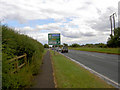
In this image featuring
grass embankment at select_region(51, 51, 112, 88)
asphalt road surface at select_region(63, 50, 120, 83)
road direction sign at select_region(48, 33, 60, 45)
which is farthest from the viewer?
road direction sign at select_region(48, 33, 60, 45)

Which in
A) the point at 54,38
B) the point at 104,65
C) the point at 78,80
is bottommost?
the point at 104,65

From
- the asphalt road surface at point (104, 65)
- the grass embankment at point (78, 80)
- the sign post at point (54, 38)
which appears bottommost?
the asphalt road surface at point (104, 65)

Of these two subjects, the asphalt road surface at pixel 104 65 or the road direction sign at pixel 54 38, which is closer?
the asphalt road surface at pixel 104 65

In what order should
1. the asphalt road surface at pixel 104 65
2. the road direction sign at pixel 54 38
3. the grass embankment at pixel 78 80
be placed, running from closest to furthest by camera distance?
the grass embankment at pixel 78 80
the asphalt road surface at pixel 104 65
the road direction sign at pixel 54 38

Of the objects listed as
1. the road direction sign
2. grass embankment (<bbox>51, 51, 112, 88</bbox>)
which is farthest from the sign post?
grass embankment (<bbox>51, 51, 112, 88</bbox>)

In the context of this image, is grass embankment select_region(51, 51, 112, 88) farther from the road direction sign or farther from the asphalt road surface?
the road direction sign

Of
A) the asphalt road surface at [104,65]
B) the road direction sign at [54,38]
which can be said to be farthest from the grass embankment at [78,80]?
the road direction sign at [54,38]

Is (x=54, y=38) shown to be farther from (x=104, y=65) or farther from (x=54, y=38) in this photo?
(x=104, y=65)

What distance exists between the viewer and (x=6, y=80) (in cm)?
418

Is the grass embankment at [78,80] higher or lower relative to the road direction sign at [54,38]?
lower

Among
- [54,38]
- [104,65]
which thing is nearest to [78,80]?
[104,65]

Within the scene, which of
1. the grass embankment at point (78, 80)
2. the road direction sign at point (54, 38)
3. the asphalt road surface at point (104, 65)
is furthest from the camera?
the road direction sign at point (54, 38)

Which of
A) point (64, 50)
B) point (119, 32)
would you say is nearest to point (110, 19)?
point (119, 32)

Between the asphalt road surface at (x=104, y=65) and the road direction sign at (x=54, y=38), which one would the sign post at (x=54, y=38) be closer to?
the road direction sign at (x=54, y=38)
